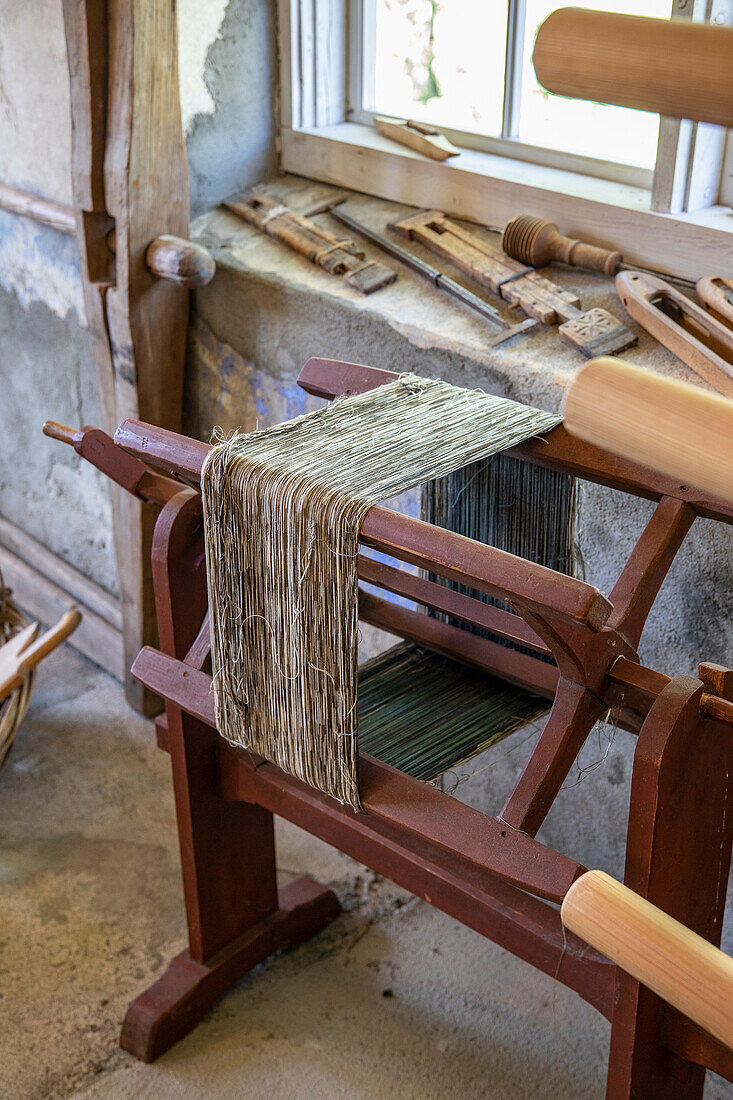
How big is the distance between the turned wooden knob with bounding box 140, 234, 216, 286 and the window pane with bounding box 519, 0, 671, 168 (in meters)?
0.71

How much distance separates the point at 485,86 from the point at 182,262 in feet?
2.42

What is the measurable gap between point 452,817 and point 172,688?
50 cm

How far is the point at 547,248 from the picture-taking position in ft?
6.55

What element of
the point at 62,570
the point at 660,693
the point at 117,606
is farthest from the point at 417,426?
the point at 62,570

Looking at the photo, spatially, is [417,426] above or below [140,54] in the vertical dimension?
below

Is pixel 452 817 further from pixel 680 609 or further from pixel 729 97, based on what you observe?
pixel 729 97

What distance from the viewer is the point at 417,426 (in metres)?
1.39

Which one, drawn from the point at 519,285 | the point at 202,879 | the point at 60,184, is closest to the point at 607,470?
the point at 519,285

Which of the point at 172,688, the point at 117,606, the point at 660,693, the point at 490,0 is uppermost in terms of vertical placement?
the point at 490,0

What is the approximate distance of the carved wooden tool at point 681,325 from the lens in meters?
1.62

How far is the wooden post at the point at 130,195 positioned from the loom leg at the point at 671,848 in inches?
63.4

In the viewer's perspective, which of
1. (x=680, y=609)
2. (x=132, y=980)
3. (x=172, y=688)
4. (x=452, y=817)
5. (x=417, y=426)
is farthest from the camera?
(x=132, y=980)

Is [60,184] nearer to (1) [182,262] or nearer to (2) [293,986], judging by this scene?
(1) [182,262]

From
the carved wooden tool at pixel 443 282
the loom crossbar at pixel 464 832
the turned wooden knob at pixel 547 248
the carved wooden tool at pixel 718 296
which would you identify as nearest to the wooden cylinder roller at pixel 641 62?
the loom crossbar at pixel 464 832
